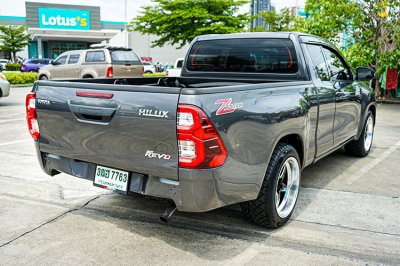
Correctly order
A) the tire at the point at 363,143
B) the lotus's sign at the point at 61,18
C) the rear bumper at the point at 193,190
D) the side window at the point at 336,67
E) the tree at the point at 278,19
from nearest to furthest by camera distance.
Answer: the rear bumper at the point at 193,190, the side window at the point at 336,67, the tire at the point at 363,143, the tree at the point at 278,19, the lotus's sign at the point at 61,18

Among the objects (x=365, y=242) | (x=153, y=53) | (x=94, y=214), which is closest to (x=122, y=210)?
(x=94, y=214)

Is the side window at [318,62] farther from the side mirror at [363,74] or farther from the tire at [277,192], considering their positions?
the tire at [277,192]

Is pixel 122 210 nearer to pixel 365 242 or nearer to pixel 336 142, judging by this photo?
pixel 365 242

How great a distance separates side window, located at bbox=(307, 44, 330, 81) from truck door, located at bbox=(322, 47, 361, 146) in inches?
5.2

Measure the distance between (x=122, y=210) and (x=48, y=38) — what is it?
5828 cm

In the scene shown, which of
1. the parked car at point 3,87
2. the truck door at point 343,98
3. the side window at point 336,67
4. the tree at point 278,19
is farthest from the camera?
the tree at point 278,19

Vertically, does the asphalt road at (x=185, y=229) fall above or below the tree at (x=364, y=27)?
below

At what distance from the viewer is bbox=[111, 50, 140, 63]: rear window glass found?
16.2 meters

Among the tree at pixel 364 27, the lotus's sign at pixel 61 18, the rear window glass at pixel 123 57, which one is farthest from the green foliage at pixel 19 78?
the lotus's sign at pixel 61 18

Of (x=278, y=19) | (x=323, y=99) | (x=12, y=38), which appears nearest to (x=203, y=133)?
(x=323, y=99)

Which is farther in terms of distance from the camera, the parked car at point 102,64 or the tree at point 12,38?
the tree at point 12,38

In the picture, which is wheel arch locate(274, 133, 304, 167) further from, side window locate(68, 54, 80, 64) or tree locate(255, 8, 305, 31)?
tree locate(255, 8, 305, 31)

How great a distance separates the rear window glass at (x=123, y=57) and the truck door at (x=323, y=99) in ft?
41.1

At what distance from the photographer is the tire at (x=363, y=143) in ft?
20.6
